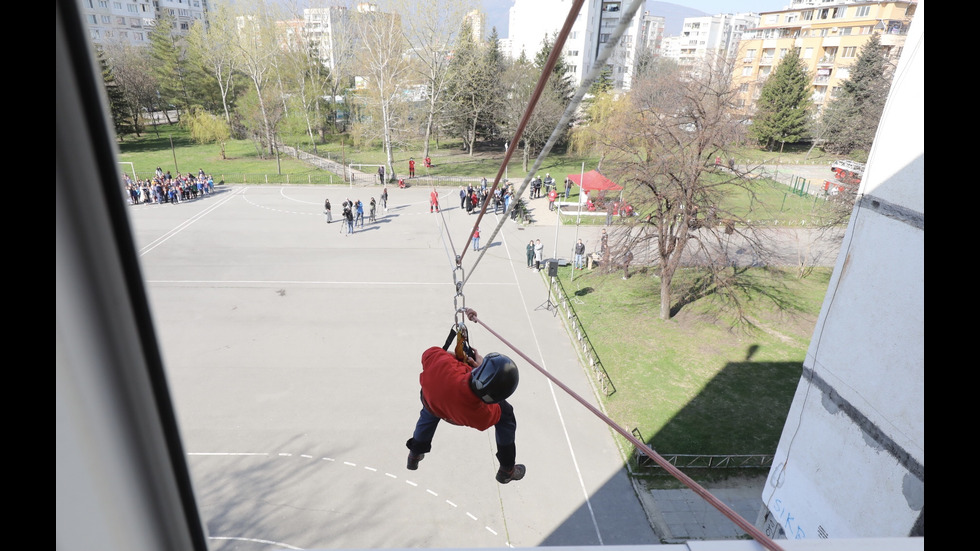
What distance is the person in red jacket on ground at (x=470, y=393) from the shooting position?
131 inches

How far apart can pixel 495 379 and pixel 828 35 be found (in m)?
58.5

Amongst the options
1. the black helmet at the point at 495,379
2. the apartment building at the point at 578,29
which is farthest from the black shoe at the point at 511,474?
the apartment building at the point at 578,29

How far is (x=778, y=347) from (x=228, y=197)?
2498cm

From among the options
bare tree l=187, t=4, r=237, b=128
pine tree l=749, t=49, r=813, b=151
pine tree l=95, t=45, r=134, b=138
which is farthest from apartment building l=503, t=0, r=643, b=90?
pine tree l=95, t=45, r=134, b=138

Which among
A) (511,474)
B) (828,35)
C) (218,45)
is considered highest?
(828,35)

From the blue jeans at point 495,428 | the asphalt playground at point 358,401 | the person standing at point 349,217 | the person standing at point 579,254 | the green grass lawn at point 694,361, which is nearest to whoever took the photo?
the blue jeans at point 495,428

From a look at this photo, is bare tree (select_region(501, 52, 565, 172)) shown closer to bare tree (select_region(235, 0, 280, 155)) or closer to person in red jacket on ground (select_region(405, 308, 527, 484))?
bare tree (select_region(235, 0, 280, 155))

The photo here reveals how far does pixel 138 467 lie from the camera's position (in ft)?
4.17

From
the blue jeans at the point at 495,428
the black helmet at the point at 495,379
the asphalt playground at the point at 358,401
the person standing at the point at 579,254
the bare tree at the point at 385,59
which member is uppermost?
the bare tree at the point at 385,59

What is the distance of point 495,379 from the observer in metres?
3.30

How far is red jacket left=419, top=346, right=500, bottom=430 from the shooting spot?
143 inches

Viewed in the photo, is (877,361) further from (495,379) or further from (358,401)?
(358,401)

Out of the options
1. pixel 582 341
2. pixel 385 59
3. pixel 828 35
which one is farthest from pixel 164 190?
pixel 828 35

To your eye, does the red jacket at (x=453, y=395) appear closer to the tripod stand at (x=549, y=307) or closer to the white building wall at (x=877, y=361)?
the white building wall at (x=877, y=361)
